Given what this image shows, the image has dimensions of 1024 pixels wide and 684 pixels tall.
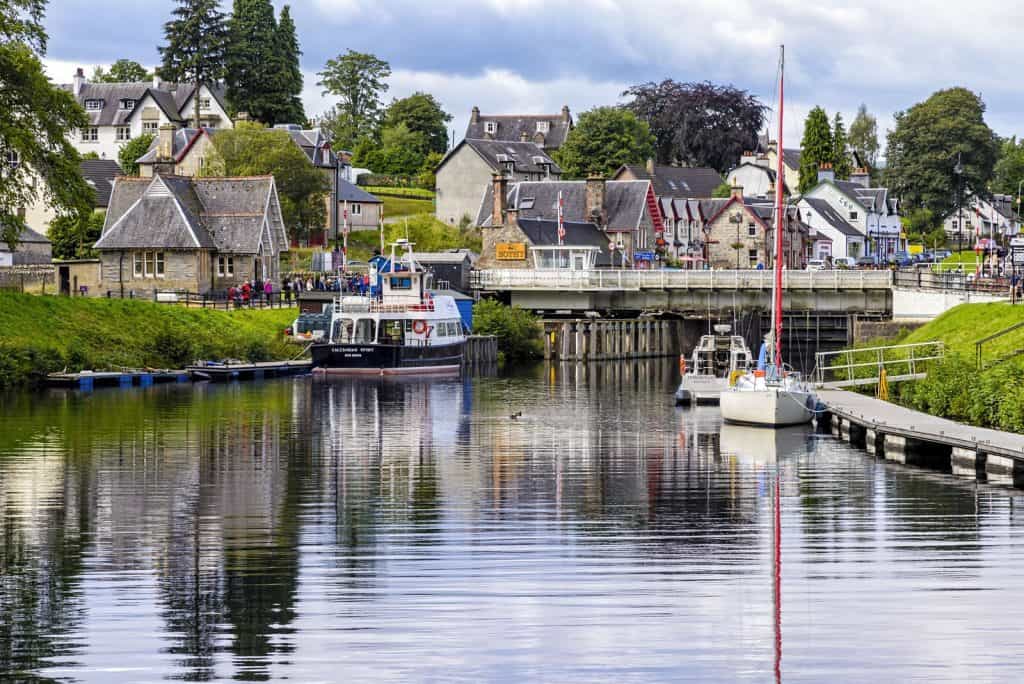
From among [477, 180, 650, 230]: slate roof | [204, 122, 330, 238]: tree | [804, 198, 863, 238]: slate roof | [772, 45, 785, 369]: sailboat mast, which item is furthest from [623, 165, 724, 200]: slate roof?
[772, 45, 785, 369]: sailboat mast

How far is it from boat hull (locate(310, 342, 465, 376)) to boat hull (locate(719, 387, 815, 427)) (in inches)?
1140

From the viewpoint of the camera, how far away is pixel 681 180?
168250 millimetres

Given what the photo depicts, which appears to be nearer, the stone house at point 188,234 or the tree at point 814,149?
the stone house at point 188,234

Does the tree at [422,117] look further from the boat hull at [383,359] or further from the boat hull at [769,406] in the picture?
the boat hull at [769,406]

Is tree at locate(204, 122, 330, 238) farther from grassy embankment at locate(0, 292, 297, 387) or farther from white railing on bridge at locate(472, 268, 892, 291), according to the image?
grassy embankment at locate(0, 292, 297, 387)

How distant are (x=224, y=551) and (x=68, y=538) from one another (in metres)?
3.34

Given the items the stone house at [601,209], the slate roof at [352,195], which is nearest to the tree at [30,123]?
the stone house at [601,209]

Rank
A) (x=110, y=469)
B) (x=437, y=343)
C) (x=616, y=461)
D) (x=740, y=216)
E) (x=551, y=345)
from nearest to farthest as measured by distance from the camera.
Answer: (x=110, y=469)
(x=616, y=461)
(x=437, y=343)
(x=551, y=345)
(x=740, y=216)

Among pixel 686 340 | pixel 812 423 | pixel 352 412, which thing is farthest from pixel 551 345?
pixel 812 423

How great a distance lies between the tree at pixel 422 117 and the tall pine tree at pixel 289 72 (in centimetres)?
1494

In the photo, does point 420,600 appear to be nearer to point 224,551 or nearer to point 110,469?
point 224,551

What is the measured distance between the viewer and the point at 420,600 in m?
24.9

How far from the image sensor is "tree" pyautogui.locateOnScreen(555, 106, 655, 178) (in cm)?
16038

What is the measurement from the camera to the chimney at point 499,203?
4525 inches
